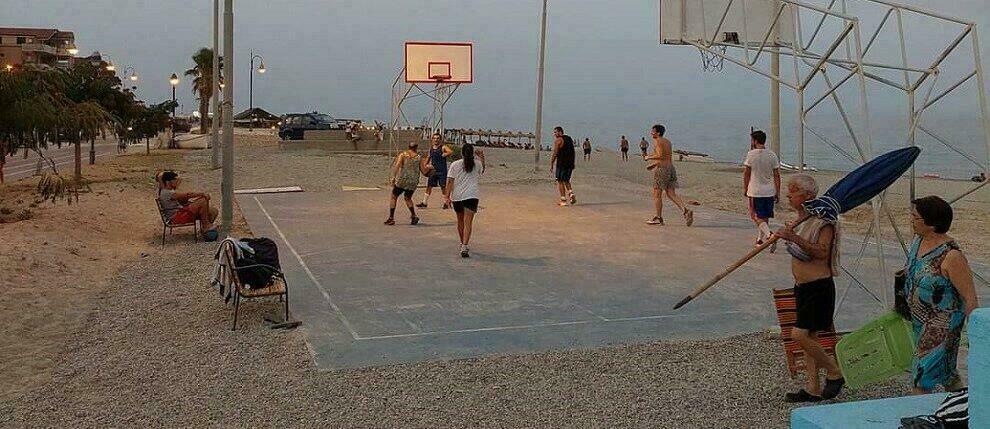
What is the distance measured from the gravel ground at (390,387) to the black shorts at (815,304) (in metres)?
0.51

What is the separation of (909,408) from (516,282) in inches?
238

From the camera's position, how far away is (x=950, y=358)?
4.43 metres

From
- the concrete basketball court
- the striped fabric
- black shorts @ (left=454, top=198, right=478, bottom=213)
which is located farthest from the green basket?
black shorts @ (left=454, top=198, right=478, bottom=213)

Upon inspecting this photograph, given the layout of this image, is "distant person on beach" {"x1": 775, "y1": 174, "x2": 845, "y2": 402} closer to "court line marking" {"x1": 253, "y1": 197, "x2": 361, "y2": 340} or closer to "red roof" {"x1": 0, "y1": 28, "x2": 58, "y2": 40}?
"court line marking" {"x1": 253, "y1": 197, "x2": 361, "y2": 340}

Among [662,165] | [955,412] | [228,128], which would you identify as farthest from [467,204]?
[955,412]

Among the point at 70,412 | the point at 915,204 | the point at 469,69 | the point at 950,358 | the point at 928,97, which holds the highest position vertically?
the point at 469,69

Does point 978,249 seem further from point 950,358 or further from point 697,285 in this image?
point 950,358

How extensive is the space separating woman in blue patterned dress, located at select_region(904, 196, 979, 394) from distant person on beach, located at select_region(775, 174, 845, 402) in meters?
0.48

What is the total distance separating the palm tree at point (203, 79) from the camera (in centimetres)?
6512

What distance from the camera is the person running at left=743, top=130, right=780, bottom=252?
34.5ft

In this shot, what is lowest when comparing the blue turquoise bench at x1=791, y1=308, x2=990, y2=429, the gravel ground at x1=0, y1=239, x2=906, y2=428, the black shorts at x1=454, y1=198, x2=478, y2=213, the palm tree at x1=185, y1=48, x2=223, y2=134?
the gravel ground at x1=0, y1=239, x2=906, y2=428

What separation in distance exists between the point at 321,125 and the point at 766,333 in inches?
1807

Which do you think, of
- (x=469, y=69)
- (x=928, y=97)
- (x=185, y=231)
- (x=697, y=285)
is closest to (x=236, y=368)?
(x=697, y=285)

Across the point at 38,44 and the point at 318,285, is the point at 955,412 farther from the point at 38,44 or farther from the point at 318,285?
the point at 38,44
